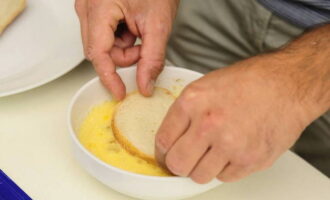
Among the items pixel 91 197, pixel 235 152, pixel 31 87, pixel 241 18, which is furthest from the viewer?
pixel 241 18

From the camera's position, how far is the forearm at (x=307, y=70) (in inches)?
24.4

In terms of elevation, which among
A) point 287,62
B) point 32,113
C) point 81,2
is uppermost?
point 287,62

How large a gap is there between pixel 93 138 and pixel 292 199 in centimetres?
28

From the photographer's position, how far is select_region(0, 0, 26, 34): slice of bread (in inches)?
37.2

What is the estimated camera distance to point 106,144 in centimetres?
69

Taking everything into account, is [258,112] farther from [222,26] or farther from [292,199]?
[222,26]

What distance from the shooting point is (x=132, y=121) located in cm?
71

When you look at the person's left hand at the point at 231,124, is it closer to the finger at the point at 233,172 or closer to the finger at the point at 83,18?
the finger at the point at 233,172

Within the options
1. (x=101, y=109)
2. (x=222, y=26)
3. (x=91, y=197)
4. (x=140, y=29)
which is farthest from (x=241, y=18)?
(x=91, y=197)

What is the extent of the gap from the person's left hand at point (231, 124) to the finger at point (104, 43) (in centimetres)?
16

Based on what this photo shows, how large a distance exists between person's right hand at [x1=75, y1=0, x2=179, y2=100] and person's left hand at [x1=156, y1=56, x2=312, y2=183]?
0.17 m

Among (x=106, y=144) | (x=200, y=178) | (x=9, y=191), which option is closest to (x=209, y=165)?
(x=200, y=178)

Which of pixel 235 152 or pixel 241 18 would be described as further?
pixel 241 18

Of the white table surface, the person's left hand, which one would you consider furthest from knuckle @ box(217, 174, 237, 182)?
the white table surface
